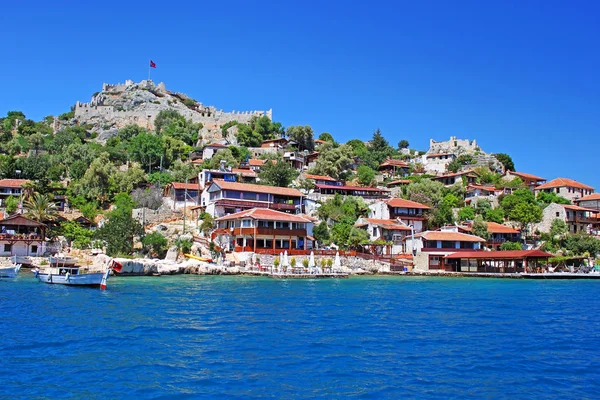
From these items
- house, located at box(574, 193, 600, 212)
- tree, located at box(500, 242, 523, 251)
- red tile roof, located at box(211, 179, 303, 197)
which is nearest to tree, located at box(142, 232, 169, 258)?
red tile roof, located at box(211, 179, 303, 197)

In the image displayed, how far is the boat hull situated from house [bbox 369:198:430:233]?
30.7 m

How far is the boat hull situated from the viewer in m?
28.9

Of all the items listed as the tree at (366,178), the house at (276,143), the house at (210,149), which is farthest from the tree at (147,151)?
the tree at (366,178)

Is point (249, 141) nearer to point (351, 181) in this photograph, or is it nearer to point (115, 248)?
point (351, 181)

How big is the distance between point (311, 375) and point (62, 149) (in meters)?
65.4

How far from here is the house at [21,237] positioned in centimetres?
4128

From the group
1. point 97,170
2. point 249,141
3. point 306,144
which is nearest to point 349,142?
point 306,144

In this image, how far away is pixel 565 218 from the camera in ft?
177

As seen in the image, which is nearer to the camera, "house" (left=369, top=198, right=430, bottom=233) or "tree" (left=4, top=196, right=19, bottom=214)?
"tree" (left=4, top=196, right=19, bottom=214)

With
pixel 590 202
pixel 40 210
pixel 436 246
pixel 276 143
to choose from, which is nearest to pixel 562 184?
pixel 590 202

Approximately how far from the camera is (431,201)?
5700 cm

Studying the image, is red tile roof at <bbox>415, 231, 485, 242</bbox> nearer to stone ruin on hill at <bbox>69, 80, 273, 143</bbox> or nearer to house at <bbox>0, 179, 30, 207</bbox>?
house at <bbox>0, 179, 30, 207</bbox>

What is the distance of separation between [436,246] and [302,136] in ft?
121

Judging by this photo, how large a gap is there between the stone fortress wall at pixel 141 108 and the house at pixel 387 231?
4593 cm
